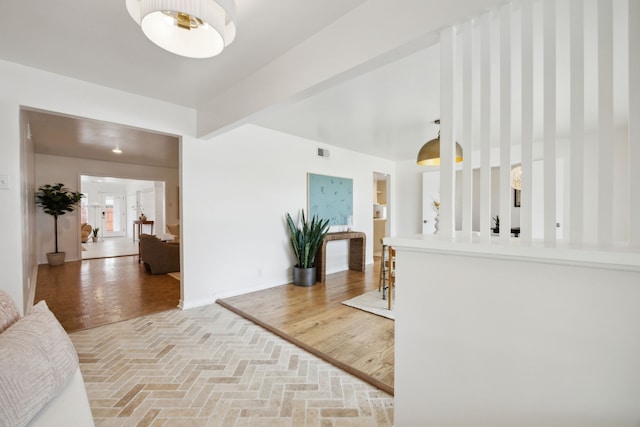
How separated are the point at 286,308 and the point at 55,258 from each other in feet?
19.1

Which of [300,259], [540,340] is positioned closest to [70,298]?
[300,259]

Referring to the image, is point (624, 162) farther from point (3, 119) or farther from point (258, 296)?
point (3, 119)

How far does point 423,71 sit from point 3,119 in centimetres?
339

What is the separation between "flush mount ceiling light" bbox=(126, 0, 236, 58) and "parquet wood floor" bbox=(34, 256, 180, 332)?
2821mm

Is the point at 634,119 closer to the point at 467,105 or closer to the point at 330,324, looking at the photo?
the point at 467,105

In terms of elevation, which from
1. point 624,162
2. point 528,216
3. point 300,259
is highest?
point 624,162

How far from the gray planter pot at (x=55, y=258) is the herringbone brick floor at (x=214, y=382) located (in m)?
4.64

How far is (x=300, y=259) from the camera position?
13.7ft


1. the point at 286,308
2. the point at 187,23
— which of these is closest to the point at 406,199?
the point at 286,308

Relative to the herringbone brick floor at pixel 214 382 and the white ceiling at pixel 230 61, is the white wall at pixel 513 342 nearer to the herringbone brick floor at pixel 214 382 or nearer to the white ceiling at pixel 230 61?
the herringbone brick floor at pixel 214 382

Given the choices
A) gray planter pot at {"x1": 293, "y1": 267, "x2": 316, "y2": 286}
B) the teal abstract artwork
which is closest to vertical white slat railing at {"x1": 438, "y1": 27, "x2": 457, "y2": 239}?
gray planter pot at {"x1": 293, "y1": 267, "x2": 316, "y2": 286}

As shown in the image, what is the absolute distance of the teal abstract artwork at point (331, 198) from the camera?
183 inches

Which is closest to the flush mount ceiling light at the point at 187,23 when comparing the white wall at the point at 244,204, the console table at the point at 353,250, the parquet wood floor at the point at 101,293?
the white wall at the point at 244,204

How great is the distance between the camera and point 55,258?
19.1ft
